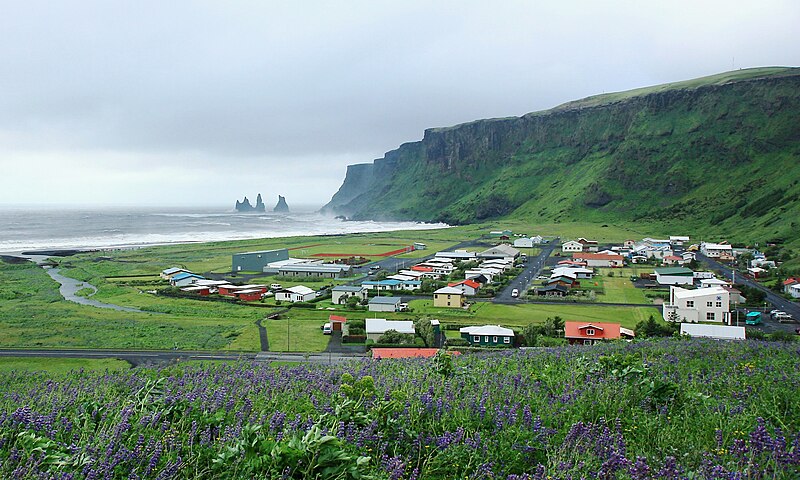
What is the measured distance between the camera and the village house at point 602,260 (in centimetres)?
7338

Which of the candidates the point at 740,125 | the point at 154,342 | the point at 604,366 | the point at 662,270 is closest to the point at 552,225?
the point at 740,125

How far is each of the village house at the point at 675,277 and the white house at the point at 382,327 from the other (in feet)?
116

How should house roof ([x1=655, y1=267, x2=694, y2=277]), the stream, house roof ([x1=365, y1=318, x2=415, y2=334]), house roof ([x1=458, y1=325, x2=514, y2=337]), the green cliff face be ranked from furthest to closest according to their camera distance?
the green cliff face < house roof ([x1=655, y1=267, x2=694, y2=277]) < the stream < house roof ([x1=365, y1=318, x2=415, y2=334]) < house roof ([x1=458, y1=325, x2=514, y2=337])

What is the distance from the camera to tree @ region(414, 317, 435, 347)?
32.8 metres

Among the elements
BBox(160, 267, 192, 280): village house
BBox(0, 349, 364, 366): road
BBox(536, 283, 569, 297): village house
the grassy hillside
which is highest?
the grassy hillside

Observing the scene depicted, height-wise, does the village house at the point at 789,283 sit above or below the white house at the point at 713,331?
below

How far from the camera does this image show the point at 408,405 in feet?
18.2

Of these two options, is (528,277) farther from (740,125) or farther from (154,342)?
(740,125)

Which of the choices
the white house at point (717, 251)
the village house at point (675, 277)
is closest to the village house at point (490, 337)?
the village house at point (675, 277)

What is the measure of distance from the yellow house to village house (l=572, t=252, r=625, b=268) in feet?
109

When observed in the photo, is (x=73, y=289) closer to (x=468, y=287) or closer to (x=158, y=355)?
(x=158, y=355)

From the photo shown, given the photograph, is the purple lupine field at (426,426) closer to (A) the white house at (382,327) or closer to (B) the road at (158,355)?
(B) the road at (158,355)

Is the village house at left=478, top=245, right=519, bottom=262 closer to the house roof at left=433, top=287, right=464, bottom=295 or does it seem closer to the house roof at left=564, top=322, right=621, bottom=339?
the house roof at left=433, top=287, right=464, bottom=295

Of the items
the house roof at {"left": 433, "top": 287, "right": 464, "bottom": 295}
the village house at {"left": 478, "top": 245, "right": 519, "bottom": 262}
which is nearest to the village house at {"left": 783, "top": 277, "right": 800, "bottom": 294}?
the house roof at {"left": 433, "top": 287, "right": 464, "bottom": 295}
